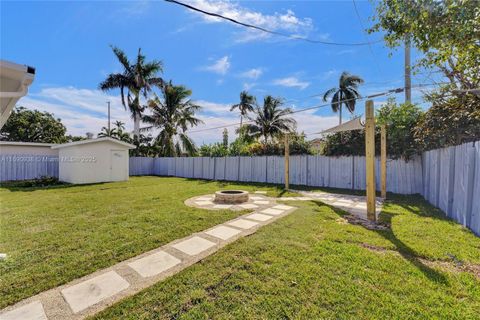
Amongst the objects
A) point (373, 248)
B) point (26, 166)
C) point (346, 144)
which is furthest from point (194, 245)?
point (26, 166)

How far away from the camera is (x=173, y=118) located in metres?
17.4

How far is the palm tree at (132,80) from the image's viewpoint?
16.7 meters

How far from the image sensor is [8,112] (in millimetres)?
3109

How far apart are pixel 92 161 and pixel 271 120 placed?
1274 centimetres

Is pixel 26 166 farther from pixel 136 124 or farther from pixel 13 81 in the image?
pixel 13 81

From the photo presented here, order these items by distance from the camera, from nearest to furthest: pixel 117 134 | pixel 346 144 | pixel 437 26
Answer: pixel 437 26, pixel 346 144, pixel 117 134

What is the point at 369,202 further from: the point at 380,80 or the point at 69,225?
the point at 380,80

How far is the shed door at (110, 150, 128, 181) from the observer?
43.5 ft

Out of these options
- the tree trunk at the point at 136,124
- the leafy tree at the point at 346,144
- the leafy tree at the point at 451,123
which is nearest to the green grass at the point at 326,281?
the leafy tree at the point at 451,123

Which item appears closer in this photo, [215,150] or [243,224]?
[243,224]

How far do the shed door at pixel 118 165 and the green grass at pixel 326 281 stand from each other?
12.7 metres

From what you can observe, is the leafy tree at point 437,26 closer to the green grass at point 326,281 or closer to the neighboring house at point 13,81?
the green grass at point 326,281

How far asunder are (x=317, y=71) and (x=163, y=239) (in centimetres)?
1193

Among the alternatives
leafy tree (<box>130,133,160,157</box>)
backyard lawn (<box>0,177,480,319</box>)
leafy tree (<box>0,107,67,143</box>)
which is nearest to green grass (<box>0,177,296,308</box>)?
backyard lawn (<box>0,177,480,319</box>)
